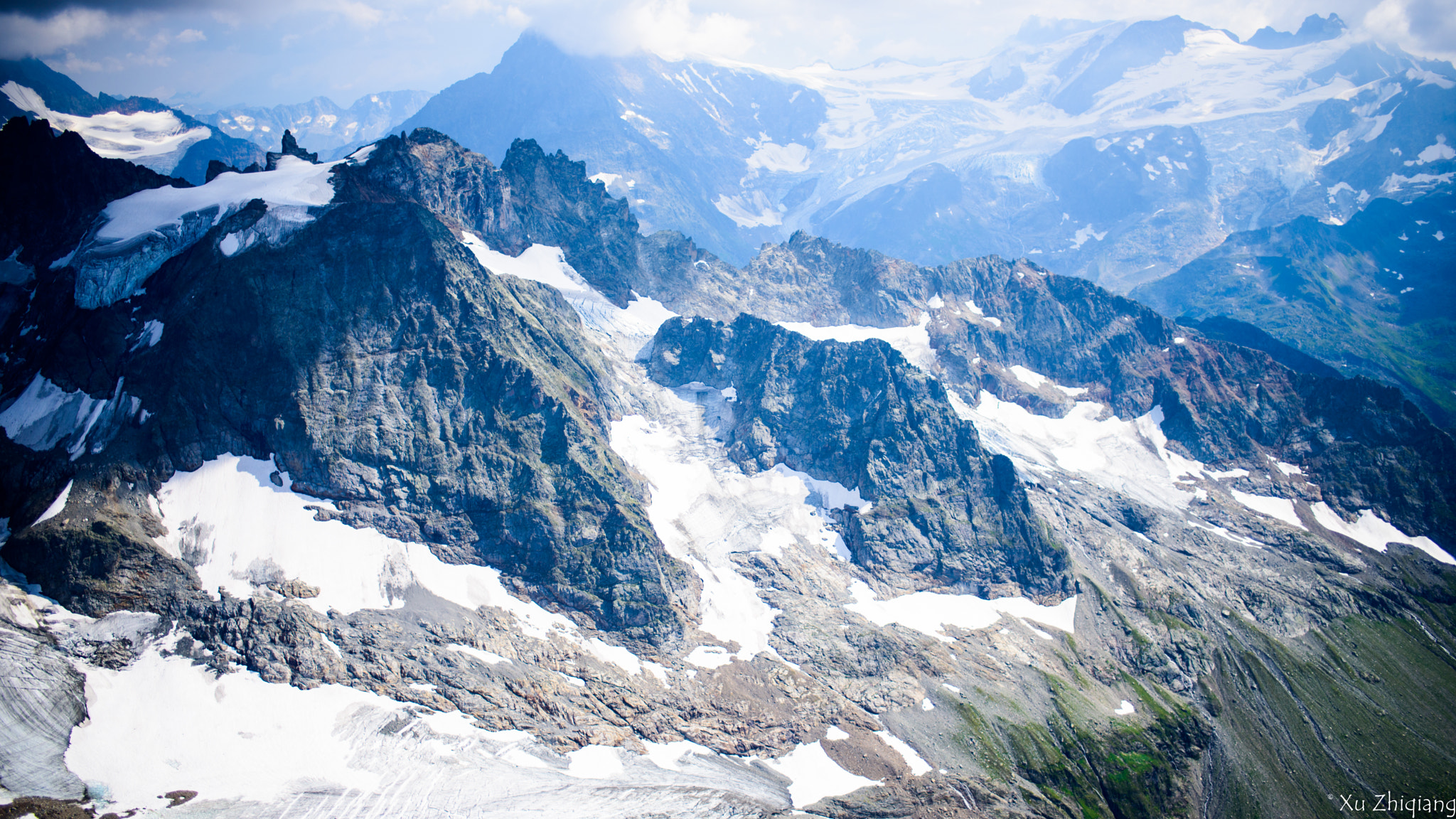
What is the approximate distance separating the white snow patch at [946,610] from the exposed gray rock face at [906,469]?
3.34 metres

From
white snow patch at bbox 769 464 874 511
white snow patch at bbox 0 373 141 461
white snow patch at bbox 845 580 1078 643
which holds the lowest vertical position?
white snow patch at bbox 845 580 1078 643

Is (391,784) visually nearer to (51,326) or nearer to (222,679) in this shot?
(222,679)

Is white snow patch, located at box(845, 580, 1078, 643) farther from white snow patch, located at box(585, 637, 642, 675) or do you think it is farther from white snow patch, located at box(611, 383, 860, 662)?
white snow patch, located at box(585, 637, 642, 675)

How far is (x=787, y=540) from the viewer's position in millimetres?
163625

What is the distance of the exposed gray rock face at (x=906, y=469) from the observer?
16838 cm

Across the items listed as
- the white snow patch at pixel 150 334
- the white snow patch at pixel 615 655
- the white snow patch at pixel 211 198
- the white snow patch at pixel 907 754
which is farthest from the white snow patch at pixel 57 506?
the white snow patch at pixel 907 754

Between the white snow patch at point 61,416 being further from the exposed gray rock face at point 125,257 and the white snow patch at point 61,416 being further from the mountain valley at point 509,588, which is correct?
the exposed gray rock face at point 125,257

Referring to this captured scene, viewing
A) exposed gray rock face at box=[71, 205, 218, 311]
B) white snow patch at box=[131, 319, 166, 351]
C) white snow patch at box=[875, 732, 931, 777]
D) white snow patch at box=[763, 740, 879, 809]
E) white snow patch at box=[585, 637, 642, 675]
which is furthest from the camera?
exposed gray rock face at box=[71, 205, 218, 311]

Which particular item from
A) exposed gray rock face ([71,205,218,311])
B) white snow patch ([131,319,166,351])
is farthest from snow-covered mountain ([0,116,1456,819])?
white snow patch ([131,319,166,351])

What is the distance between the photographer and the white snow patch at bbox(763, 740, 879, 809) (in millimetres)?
112688

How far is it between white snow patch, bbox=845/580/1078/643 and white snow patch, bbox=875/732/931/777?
91.4ft

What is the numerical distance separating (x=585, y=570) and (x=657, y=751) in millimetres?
33311

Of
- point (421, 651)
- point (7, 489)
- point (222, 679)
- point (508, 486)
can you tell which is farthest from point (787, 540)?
point (7, 489)

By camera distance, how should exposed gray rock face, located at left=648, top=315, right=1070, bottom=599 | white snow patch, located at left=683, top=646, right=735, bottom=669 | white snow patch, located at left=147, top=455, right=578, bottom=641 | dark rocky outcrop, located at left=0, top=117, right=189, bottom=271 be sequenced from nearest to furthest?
white snow patch, located at left=147, top=455, right=578, bottom=641 < white snow patch, located at left=683, top=646, right=735, bottom=669 < dark rocky outcrop, located at left=0, top=117, right=189, bottom=271 < exposed gray rock face, located at left=648, top=315, right=1070, bottom=599
